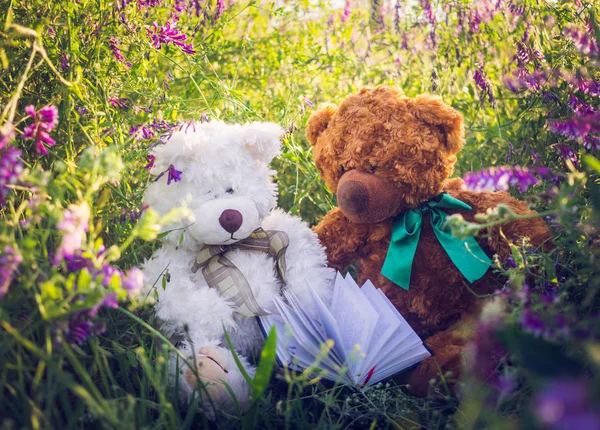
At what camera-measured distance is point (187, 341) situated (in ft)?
3.86

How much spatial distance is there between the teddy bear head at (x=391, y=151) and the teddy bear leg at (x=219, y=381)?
0.48 meters

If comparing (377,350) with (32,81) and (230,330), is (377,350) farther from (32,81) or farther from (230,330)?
(32,81)

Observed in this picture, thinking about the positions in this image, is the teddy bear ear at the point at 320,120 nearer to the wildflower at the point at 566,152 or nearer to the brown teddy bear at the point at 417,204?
the brown teddy bear at the point at 417,204

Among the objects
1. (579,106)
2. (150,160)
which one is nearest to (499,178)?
(579,106)

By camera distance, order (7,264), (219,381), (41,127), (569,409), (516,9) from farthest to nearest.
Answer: (516,9)
(219,381)
(41,127)
(7,264)
(569,409)

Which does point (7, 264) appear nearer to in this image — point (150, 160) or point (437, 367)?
point (150, 160)

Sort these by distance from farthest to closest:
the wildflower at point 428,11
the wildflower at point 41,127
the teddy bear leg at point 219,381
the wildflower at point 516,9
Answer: the wildflower at point 428,11
the wildflower at point 516,9
the teddy bear leg at point 219,381
the wildflower at point 41,127

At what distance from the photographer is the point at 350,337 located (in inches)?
46.1

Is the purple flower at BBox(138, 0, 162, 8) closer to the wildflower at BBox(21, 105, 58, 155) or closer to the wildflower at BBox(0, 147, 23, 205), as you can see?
the wildflower at BBox(21, 105, 58, 155)

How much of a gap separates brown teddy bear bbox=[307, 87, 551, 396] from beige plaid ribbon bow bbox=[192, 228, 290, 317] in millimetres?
206

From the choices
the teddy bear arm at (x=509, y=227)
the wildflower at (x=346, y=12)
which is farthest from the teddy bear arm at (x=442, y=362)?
the wildflower at (x=346, y=12)

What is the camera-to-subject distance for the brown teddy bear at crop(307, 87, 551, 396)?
4.23ft

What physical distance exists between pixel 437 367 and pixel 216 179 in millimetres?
697

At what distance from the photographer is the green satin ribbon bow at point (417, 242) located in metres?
1.28
